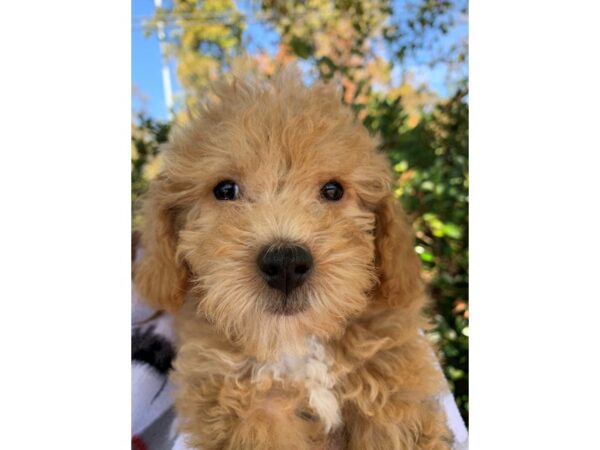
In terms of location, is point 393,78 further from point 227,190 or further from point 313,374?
point 313,374

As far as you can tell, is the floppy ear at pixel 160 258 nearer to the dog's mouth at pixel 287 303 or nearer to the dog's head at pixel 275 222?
the dog's head at pixel 275 222

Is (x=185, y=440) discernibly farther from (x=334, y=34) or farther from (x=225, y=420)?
(x=334, y=34)

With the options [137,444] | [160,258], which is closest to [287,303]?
[160,258]

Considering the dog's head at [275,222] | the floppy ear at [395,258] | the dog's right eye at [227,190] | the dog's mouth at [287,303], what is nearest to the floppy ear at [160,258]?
the dog's head at [275,222]

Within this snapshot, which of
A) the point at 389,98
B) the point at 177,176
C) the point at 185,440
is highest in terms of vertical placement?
the point at 389,98

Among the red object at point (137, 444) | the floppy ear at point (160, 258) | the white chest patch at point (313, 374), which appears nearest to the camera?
the white chest patch at point (313, 374)

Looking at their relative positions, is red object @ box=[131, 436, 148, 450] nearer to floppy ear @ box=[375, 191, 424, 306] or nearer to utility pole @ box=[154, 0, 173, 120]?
floppy ear @ box=[375, 191, 424, 306]
